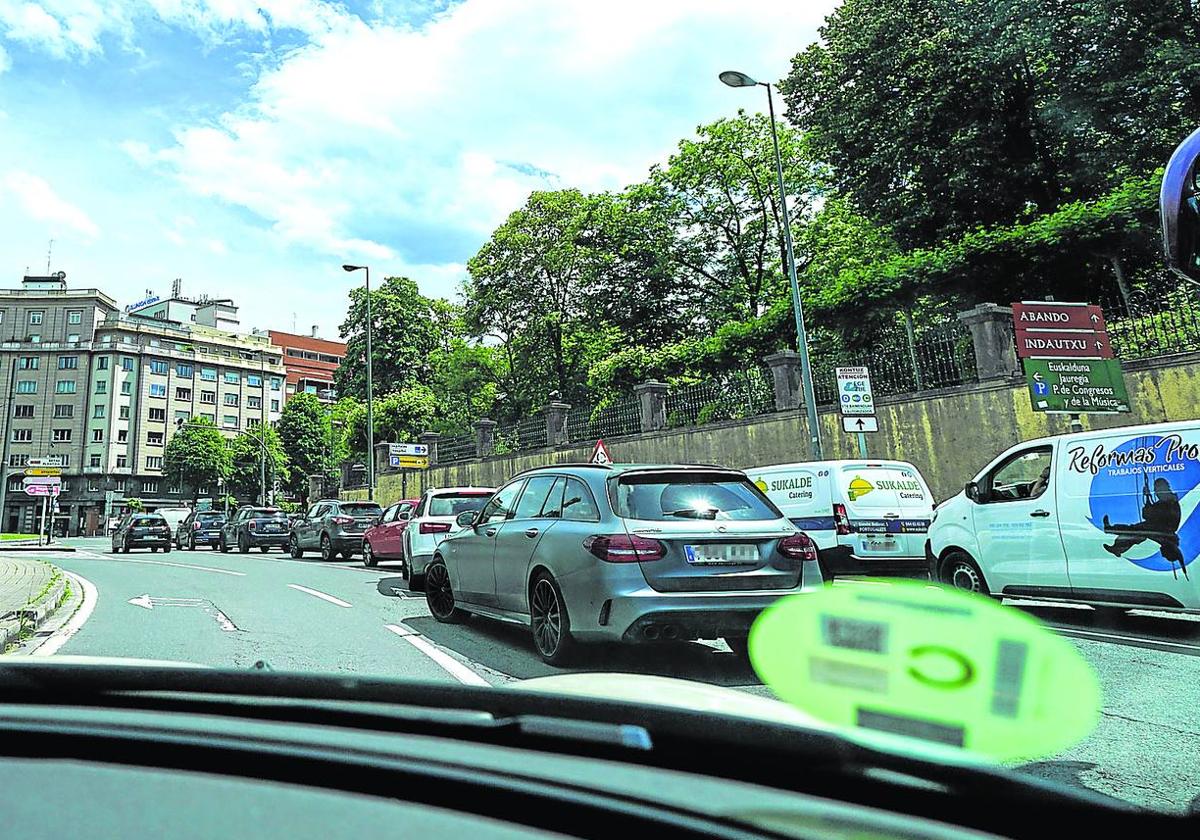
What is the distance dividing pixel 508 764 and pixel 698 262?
31579mm

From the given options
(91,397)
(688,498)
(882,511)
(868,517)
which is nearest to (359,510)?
(868,517)

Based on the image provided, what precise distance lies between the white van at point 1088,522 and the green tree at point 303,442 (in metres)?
70.3

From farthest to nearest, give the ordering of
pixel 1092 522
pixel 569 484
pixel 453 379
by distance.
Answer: pixel 453 379 → pixel 1092 522 → pixel 569 484

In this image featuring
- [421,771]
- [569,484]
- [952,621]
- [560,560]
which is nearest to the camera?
[421,771]

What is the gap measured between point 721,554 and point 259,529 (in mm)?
27587

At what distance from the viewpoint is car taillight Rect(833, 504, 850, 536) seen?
38.8 feet

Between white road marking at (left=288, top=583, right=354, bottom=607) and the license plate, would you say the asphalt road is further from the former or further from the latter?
the license plate

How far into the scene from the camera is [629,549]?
592 centimetres

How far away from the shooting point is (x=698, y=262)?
31688 mm

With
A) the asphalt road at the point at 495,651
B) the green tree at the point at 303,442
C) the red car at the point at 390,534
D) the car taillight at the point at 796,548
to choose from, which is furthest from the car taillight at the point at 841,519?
the green tree at the point at 303,442

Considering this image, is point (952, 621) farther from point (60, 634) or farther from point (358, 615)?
point (60, 634)

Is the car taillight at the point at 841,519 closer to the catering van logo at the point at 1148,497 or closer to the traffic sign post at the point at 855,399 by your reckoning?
the traffic sign post at the point at 855,399

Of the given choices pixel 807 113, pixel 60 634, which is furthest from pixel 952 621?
pixel 807 113

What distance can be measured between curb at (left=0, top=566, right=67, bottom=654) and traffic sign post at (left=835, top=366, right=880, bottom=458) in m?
12.0
